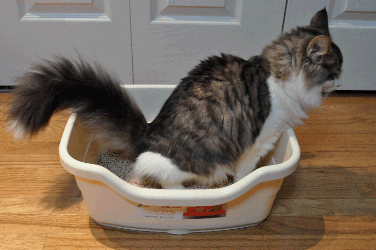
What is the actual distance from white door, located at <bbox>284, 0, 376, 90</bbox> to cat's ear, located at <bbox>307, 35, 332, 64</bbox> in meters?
0.69

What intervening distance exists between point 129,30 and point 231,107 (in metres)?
0.79

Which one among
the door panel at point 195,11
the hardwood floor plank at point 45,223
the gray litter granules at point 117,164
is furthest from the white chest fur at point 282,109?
the door panel at point 195,11

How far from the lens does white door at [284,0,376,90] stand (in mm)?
1569

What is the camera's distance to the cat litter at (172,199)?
2.94 feet

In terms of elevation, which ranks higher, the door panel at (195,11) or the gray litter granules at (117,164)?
the door panel at (195,11)

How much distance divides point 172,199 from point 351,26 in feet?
4.23

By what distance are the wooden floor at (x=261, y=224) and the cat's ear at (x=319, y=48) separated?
1.68 ft

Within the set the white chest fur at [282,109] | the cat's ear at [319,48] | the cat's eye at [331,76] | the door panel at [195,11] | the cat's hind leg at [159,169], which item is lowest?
the cat's hind leg at [159,169]

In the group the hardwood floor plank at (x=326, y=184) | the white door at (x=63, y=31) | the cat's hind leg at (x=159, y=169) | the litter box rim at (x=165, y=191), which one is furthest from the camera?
the white door at (x=63, y=31)

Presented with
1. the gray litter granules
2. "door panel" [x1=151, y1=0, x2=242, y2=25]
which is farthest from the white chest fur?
"door panel" [x1=151, y1=0, x2=242, y2=25]

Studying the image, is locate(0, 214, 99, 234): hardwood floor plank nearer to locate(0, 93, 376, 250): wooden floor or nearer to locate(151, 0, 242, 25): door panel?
locate(0, 93, 376, 250): wooden floor

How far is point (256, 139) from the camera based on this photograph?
1070mm

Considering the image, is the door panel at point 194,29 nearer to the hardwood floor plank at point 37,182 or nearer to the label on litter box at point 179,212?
the hardwood floor plank at point 37,182

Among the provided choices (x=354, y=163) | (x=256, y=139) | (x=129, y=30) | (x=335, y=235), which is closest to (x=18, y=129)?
(x=256, y=139)
